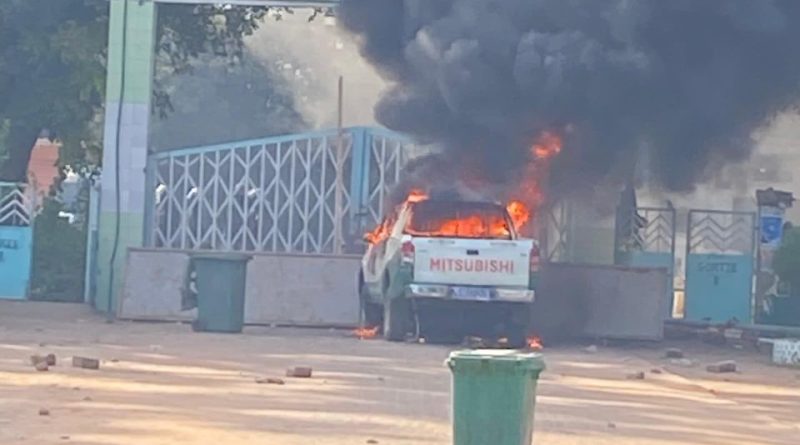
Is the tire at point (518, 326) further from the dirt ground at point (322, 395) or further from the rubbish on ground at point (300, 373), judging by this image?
the rubbish on ground at point (300, 373)

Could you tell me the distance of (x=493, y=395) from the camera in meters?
10.6

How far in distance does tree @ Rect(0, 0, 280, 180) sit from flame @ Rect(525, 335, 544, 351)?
28.9ft

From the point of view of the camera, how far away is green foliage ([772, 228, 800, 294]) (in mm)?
28391

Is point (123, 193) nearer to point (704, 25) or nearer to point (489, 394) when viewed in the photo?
point (704, 25)

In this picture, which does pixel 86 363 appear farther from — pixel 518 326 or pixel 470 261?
pixel 518 326

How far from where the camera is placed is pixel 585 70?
2331 centimetres

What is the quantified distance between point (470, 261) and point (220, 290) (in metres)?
3.45

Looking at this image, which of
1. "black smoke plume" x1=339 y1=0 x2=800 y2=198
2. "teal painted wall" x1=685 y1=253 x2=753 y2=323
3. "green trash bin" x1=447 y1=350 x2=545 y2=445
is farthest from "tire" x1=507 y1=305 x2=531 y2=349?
"green trash bin" x1=447 y1=350 x2=545 y2=445

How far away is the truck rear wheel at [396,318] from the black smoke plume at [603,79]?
2380 millimetres

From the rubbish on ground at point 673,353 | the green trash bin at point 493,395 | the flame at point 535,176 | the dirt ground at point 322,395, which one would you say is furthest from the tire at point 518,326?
the green trash bin at point 493,395

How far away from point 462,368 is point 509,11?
1398 centimetres

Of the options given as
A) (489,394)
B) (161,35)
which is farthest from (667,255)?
(489,394)

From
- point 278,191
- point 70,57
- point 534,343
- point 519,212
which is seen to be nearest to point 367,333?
point 534,343

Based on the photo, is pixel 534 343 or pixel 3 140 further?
pixel 3 140
